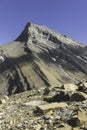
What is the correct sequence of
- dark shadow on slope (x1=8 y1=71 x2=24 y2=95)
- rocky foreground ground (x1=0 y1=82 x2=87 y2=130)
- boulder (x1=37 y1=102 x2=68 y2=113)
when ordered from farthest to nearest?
dark shadow on slope (x1=8 y1=71 x2=24 y2=95) < boulder (x1=37 y1=102 x2=68 y2=113) < rocky foreground ground (x1=0 y1=82 x2=87 y2=130)

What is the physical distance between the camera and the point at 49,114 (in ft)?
48.5

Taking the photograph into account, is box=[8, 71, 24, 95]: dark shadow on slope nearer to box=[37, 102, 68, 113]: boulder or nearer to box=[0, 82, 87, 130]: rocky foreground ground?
box=[0, 82, 87, 130]: rocky foreground ground

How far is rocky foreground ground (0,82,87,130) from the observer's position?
42.1ft

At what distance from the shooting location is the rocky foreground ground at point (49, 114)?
12.8m

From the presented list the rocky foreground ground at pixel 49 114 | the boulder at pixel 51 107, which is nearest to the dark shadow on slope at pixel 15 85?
the rocky foreground ground at pixel 49 114

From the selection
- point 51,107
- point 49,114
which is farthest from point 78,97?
point 49,114

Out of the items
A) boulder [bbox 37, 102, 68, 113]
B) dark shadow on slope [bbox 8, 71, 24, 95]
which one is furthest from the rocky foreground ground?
dark shadow on slope [bbox 8, 71, 24, 95]

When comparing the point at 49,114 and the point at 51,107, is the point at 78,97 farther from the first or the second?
the point at 49,114

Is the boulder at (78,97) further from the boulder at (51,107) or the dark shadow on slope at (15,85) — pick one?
the dark shadow on slope at (15,85)

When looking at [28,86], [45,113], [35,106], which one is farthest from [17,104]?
[28,86]

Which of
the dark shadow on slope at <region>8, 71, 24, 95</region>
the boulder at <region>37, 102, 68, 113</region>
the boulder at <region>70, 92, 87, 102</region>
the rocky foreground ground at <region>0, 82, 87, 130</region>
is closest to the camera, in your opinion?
the rocky foreground ground at <region>0, 82, 87, 130</region>

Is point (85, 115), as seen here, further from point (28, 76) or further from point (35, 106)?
point (28, 76)

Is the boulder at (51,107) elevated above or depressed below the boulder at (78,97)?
above

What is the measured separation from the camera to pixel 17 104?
60.8 feet
